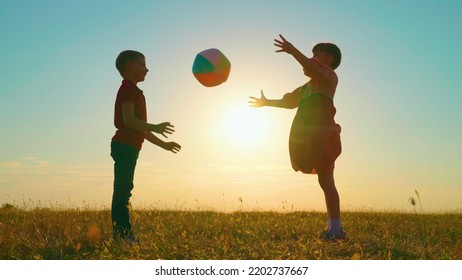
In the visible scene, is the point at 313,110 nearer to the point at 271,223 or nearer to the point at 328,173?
the point at 328,173

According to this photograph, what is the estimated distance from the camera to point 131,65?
22.2ft

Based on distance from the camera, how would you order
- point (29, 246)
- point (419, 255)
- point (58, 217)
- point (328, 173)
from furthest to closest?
point (58, 217) < point (328, 173) < point (29, 246) < point (419, 255)

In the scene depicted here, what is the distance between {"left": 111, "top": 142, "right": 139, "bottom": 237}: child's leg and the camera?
641cm

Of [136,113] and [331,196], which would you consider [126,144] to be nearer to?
[136,113]

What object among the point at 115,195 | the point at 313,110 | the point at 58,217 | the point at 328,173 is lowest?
the point at 58,217

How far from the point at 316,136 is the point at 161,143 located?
2038mm

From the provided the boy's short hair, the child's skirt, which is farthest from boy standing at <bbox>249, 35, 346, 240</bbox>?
the boy's short hair

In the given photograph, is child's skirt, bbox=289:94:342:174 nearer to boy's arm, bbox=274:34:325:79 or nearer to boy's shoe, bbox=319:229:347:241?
boy's arm, bbox=274:34:325:79

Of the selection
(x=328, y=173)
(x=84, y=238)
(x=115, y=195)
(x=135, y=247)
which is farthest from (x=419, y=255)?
(x=84, y=238)

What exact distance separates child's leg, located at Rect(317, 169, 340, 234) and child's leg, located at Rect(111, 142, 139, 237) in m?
2.43

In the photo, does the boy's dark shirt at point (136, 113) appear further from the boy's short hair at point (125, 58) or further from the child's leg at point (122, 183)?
the boy's short hair at point (125, 58)

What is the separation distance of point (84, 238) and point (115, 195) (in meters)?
0.90

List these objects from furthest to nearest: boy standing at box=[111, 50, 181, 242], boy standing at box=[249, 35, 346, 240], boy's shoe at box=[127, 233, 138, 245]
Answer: boy standing at box=[249, 35, 346, 240], boy standing at box=[111, 50, 181, 242], boy's shoe at box=[127, 233, 138, 245]
